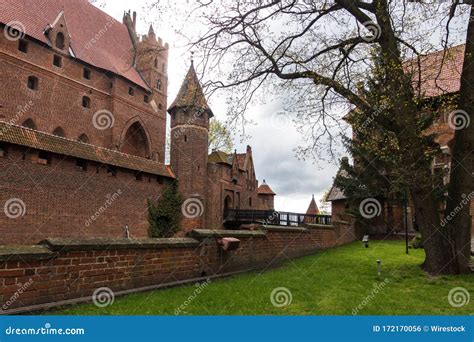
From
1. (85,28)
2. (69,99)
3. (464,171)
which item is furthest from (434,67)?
(85,28)

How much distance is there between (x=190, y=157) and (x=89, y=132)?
7891 millimetres

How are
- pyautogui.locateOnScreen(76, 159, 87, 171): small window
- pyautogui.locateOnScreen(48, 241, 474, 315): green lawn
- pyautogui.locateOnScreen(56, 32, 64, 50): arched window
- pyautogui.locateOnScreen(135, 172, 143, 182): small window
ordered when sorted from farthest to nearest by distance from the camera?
pyautogui.locateOnScreen(56, 32, 64, 50): arched window, pyautogui.locateOnScreen(135, 172, 143, 182): small window, pyautogui.locateOnScreen(76, 159, 87, 171): small window, pyautogui.locateOnScreen(48, 241, 474, 315): green lawn

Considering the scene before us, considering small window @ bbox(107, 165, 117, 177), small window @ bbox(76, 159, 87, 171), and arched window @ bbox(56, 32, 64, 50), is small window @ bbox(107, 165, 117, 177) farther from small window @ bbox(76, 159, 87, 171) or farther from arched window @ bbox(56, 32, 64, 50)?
arched window @ bbox(56, 32, 64, 50)

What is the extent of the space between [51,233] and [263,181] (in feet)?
142

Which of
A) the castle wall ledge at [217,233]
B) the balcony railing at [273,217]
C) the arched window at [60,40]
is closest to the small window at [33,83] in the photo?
the arched window at [60,40]

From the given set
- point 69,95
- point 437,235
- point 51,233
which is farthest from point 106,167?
point 437,235

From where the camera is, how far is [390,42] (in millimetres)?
10281

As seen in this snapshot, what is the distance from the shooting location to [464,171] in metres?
9.38

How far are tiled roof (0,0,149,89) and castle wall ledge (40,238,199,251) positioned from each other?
800 inches

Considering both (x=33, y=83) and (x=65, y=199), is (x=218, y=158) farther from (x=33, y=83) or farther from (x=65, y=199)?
(x=65, y=199)

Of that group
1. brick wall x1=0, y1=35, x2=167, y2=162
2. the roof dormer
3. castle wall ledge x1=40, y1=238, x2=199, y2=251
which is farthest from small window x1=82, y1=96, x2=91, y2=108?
castle wall ledge x1=40, y1=238, x2=199, y2=251

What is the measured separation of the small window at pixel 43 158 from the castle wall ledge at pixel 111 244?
551 inches

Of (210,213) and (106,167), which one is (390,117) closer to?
(106,167)

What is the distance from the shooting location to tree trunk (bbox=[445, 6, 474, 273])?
9.27m
